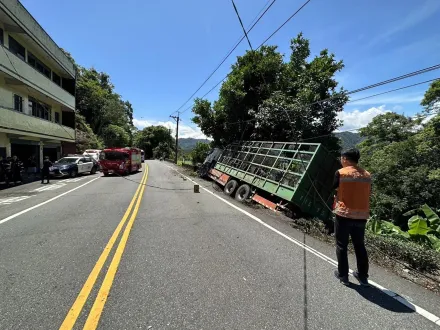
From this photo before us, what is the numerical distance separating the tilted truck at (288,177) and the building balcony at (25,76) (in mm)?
13988

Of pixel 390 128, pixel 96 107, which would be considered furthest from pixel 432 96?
pixel 96 107

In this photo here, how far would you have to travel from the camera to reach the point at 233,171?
53.7 feet

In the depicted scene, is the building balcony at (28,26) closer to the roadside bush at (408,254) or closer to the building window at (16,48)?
the building window at (16,48)

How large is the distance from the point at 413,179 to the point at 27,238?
55.8ft

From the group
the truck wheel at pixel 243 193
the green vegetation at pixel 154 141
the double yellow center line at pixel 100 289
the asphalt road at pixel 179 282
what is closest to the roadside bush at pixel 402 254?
the asphalt road at pixel 179 282

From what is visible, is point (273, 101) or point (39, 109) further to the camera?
point (39, 109)

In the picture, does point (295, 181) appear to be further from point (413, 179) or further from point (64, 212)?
point (413, 179)

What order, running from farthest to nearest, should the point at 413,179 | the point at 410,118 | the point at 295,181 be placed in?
the point at 410,118 → the point at 413,179 → the point at 295,181

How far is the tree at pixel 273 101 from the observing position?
64.6 ft

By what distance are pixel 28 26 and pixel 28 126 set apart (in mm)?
6490

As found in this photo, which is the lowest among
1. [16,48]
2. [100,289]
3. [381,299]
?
[100,289]

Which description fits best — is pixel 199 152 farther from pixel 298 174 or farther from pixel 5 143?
pixel 298 174

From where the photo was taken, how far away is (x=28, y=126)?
803 inches

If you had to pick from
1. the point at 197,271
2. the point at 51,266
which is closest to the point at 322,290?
the point at 197,271
